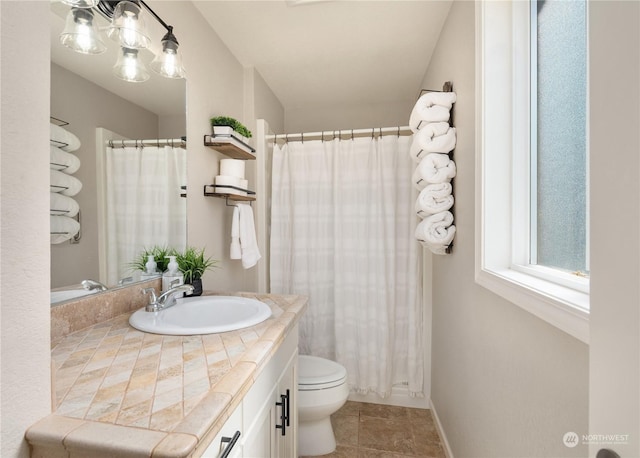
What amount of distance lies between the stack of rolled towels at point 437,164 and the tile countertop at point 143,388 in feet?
3.14

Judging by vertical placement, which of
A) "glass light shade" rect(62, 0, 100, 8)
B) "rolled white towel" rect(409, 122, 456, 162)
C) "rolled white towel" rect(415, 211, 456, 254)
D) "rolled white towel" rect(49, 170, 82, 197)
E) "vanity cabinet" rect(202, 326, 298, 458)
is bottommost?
"vanity cabinet" rect(202, 326, 298, 458)

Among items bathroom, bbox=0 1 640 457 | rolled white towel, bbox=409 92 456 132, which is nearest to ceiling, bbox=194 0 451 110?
bathroom, bbox=0 1 640 457

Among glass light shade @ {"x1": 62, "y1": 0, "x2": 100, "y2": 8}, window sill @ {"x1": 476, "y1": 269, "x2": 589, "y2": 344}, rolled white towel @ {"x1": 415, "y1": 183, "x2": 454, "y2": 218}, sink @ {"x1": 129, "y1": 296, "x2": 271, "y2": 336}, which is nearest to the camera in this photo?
window sill @ {"x1": 476, "y1": 269, "x2": 589, "y2": 344}

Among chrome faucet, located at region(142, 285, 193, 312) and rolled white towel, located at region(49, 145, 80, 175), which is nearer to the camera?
rolled white towel, located at region(49, 145, 80, 175)

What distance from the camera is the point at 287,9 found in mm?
1659

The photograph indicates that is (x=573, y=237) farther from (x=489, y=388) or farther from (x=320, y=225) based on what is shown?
(x=320, y=225)

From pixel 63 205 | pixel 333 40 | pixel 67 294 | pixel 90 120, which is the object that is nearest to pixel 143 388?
pixel 67 294

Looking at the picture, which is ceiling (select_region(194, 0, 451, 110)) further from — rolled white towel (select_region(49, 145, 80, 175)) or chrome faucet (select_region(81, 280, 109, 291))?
chrome faucet (select_region(81, 280, 109, 291))

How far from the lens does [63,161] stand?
37.7 inches

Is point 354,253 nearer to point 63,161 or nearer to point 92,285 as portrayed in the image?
point 92,285

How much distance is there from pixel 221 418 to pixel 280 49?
2157 mm

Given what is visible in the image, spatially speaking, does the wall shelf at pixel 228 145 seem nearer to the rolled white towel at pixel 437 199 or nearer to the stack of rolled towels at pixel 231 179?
the stack of rolled towels at pixel 231 179

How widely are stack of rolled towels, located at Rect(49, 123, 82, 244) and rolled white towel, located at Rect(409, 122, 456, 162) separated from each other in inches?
57.3

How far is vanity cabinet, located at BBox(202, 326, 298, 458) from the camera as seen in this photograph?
72 centimetres
